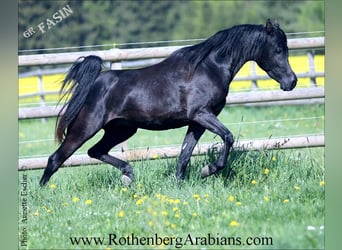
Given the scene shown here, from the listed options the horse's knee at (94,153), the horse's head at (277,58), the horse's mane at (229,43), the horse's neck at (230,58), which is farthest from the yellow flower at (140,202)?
the horse's head at (277,58)

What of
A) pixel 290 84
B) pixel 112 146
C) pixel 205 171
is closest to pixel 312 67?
pixel 290 84

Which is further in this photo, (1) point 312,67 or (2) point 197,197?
(1) point 312,67

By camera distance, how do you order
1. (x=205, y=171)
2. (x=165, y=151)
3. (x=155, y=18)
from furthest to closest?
(x=155, y=18) → (x=165, y=151) → (x=205, y=171)

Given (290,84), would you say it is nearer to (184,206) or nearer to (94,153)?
(184,206)

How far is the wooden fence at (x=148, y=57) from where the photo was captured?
20.0 ft

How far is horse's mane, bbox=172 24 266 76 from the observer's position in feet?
18.1

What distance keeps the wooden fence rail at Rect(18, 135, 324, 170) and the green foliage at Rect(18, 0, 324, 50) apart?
1100 millimetres

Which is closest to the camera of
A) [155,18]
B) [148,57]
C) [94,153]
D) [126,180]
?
[126,180]

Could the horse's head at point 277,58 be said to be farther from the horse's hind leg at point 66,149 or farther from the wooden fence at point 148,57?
the horse's hind leg at point 66,149

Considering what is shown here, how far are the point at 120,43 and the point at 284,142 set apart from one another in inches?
75.3

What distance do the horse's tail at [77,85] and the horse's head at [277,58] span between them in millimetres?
1409

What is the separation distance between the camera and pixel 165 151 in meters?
6.20

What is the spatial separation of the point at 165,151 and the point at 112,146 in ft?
1.98
